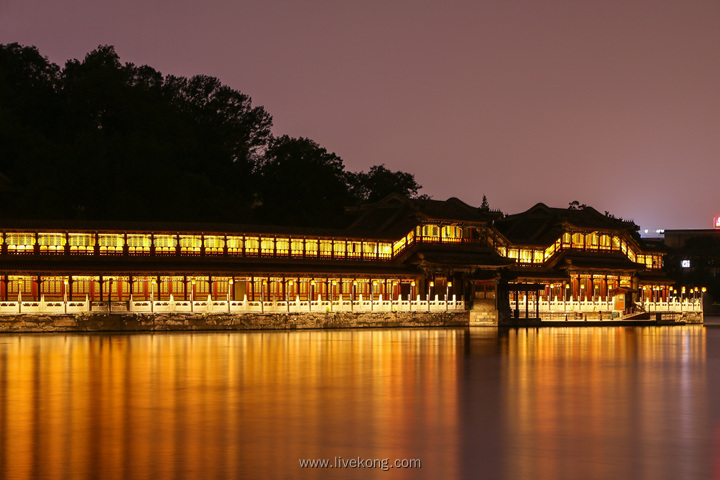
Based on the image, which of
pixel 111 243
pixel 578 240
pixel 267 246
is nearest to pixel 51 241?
pixel 111 243

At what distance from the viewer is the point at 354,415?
19719 millimetres

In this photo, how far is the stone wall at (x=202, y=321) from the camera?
53594 mm

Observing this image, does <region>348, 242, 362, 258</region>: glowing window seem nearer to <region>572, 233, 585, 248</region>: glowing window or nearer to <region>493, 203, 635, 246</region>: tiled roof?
<region>493, 203, 635, 246</region>: tiled roof

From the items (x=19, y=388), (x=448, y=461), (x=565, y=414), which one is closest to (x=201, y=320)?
(x=19, y=388)

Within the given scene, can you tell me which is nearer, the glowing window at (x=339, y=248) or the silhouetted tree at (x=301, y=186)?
the glowing window at (x=339, y=248)

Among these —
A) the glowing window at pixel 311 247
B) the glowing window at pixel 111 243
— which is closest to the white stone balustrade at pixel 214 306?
the glowing window at pixel 111 243

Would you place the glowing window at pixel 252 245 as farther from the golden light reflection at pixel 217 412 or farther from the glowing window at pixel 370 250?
the golden light reflection at pixel 217 412

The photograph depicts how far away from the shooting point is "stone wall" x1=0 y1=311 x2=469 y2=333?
53594 millimetres

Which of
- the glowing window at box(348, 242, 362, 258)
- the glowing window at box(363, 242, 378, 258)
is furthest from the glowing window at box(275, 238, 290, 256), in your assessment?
the glowing window at box(363, 242, 378, 258)

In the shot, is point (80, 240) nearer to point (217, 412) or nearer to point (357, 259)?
point (357, 259)

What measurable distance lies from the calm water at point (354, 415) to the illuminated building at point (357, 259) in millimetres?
25822

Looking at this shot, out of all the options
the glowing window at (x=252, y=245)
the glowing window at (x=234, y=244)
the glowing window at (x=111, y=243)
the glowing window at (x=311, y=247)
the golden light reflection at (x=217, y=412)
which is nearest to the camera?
the golden light reflection at (x=217, y=412)

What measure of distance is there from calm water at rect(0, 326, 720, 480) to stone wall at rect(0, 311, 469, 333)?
18.2 meters

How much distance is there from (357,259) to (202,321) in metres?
18.2
